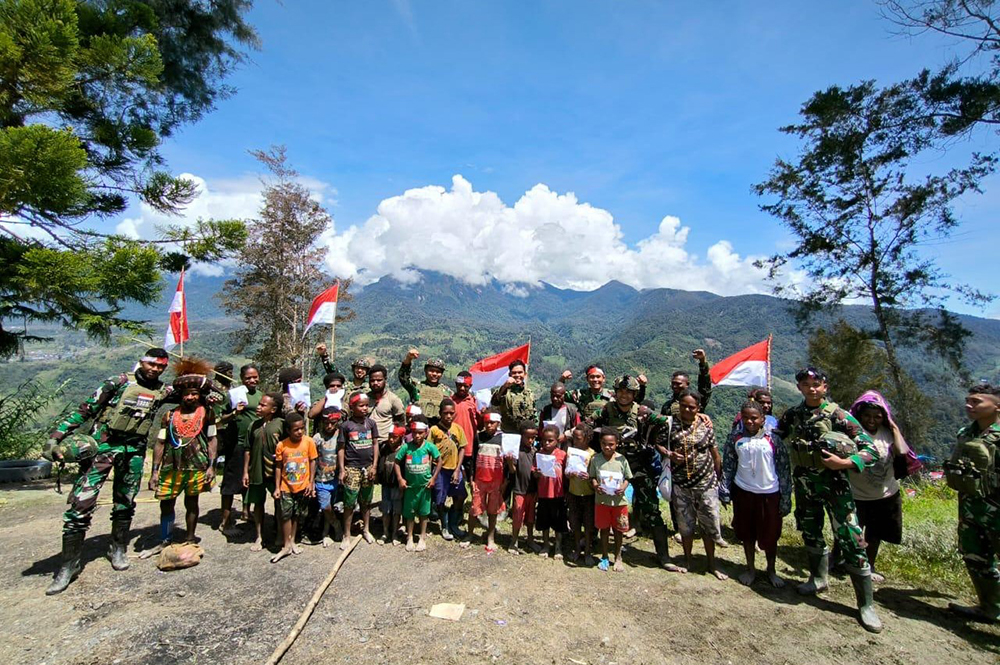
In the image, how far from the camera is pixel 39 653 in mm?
3176

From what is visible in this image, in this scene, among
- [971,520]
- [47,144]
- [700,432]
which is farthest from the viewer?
[47,144]

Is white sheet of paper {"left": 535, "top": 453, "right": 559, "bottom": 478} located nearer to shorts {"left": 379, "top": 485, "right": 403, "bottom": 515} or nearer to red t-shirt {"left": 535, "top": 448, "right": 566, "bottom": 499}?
red t-shirt {"left": 535, "top": 448, "right": 566, "bottom": 499}

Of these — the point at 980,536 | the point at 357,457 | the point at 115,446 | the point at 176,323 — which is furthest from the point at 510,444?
the point at 176,323

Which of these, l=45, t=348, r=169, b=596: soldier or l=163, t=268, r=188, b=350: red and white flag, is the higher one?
l=163, t=268, r=188, b=350: red and white flag

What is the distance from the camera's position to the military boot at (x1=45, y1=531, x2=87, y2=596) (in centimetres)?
408

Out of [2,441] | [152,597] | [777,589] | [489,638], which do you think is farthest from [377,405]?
[2,441]

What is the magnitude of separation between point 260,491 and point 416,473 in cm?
184

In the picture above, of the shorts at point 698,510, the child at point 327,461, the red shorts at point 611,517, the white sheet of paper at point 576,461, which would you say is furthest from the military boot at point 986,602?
the child at point 327,461

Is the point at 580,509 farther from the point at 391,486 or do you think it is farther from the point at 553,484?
the point at 391,486

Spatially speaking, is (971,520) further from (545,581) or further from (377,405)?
(377,405)

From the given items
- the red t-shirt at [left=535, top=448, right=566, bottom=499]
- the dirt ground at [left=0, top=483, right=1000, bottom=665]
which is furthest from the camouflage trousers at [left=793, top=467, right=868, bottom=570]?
the red t-shirt at [left=535, top=448, right=566, bottom=499]

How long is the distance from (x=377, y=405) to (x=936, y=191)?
1764cm

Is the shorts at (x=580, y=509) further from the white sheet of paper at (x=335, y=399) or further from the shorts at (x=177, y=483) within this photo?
the shorts at (x=177, y=483)

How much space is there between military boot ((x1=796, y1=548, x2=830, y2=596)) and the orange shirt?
5.27 metres
